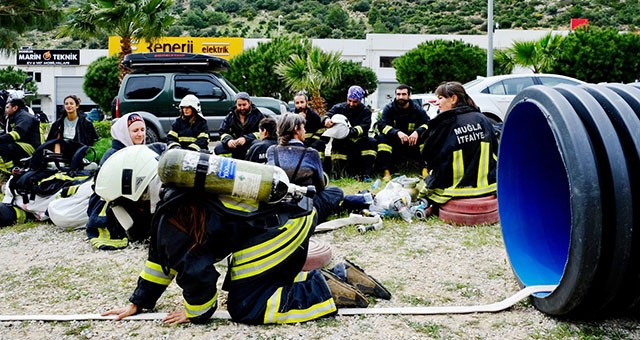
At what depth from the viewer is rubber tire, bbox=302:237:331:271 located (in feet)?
15.0

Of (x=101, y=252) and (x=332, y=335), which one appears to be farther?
(x=101, y=252)

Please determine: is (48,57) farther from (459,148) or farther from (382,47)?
(459,148)

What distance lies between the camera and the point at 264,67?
28.9m

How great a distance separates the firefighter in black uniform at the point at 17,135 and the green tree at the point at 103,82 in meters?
23.5

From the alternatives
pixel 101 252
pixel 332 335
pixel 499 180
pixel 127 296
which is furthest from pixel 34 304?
pixel 499 180

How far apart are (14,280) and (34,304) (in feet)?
2.44

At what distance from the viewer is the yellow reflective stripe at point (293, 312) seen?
11.7 feet

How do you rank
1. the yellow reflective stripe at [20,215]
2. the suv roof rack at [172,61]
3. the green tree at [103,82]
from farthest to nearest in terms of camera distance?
the green tree at [103,82]
the suv roof rack at [172,61]
the yellow reflective stripe at [20,215]

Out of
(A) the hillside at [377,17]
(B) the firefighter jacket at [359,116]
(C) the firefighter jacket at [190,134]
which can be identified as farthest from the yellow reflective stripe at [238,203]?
(A) the hillside at [377,17]

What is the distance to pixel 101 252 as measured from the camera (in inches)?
220

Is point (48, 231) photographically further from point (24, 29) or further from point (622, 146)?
point (24, 29)

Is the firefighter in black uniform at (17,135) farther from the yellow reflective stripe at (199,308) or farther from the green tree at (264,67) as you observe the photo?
the green tree at (264,67)

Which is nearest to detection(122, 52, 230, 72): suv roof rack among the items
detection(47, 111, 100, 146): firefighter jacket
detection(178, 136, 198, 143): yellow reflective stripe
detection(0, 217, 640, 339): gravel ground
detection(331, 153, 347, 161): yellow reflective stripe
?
detection(178, 136, 198, 143): yellow reflective stripe

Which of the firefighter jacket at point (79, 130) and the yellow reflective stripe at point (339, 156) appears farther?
the yellow reflective stripe at point (339, 156)
